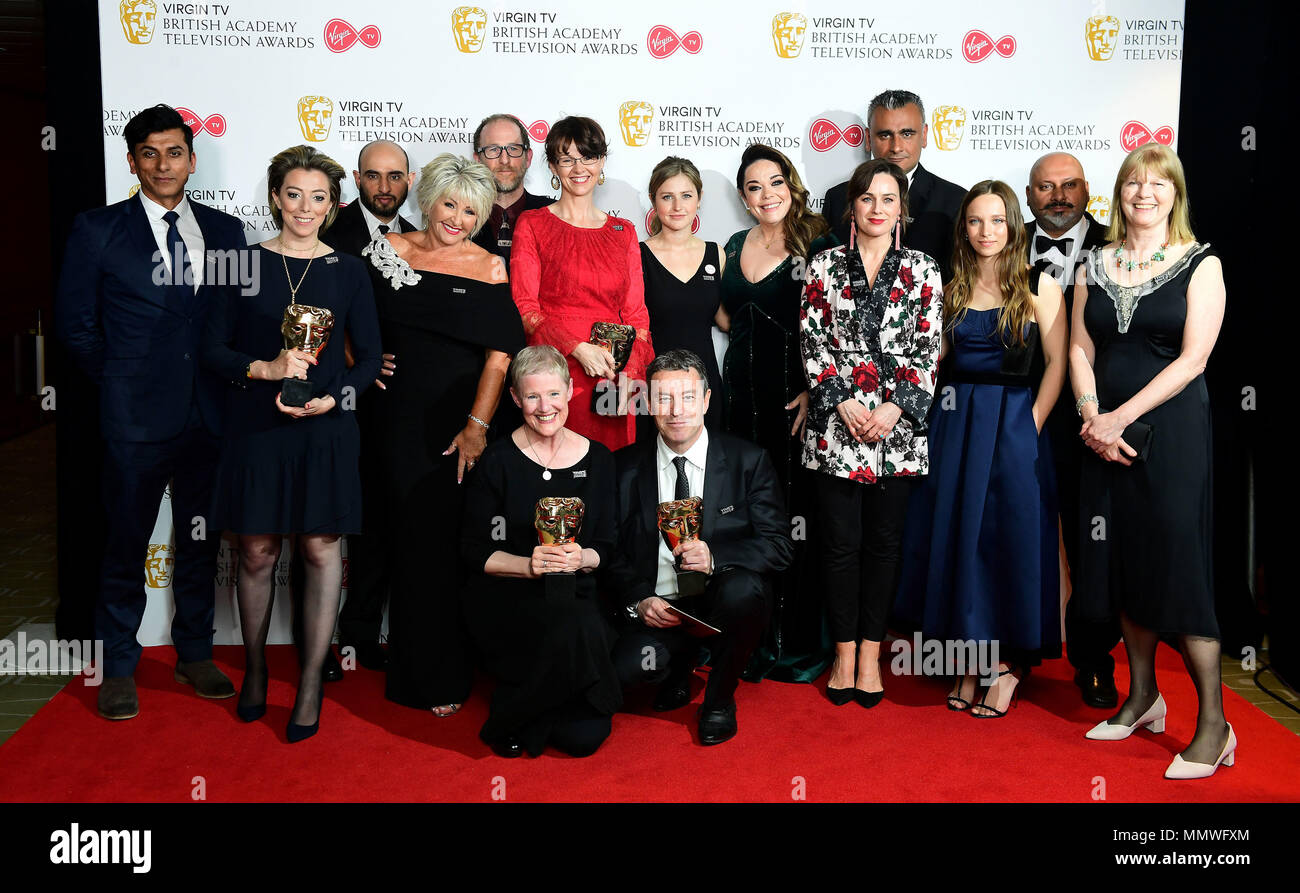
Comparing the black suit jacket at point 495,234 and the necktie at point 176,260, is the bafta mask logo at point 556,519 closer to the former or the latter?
the black suit jacket at point 495,234

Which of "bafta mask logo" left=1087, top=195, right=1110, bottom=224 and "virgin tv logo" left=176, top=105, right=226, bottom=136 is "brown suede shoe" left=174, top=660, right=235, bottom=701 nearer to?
"virgin tv logo" left=176, top=105, right=226, bottom=136

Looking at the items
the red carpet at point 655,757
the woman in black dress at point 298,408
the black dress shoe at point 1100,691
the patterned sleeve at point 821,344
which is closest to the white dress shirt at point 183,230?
the woman in black dress at point 298,408

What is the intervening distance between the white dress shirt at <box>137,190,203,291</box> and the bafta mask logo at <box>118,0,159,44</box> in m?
0.83

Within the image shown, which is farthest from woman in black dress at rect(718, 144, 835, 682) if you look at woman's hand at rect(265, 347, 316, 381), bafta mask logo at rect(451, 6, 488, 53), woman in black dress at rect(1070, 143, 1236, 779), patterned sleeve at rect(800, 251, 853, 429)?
woman's hand at rect(265, 347, 316, 381)

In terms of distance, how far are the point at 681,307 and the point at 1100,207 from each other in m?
1.88

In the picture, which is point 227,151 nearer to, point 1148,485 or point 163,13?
point 163,13

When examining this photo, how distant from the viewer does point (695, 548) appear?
3.43m

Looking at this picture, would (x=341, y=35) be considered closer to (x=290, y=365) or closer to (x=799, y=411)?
(x=290, y=365)

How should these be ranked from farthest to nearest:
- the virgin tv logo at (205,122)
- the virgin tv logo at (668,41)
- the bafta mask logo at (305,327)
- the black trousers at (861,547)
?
the virgin tv logo at (668,41) → the virgin tv logo at (205,122) → the black trousers at (861,547) → the bafta mask logo at (305,327)

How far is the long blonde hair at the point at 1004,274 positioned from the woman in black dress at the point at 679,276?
2.78 ft

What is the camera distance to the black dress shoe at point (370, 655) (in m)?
4.16

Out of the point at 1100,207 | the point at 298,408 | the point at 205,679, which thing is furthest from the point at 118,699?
the point at 1100,207

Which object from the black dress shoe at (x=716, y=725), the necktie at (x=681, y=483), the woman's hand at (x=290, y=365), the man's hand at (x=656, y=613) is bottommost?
the black dress shoe at (x=716, y=725)

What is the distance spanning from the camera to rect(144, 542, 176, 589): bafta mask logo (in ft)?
14.5
